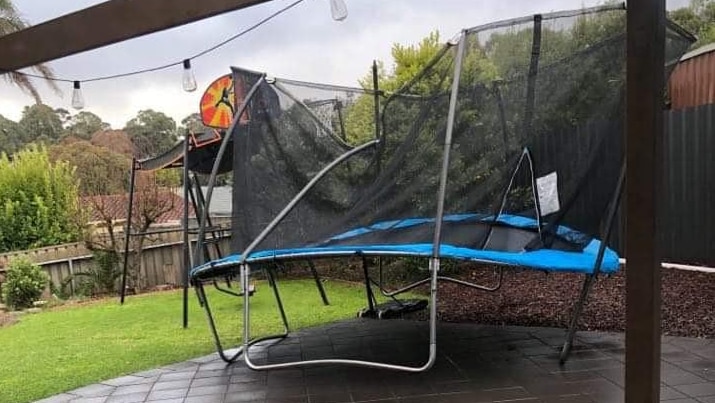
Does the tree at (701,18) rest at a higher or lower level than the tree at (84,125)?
lower

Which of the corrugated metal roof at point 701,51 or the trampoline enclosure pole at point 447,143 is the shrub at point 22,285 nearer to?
the trampoline enclosure pole at point 447,143

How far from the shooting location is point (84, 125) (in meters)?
20.6

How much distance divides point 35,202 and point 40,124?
12509mm

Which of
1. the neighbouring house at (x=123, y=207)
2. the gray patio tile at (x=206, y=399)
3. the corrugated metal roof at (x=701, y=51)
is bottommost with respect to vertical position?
the gray patio tile at (x=206, y=399)

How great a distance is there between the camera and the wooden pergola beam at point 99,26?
2.05 meters

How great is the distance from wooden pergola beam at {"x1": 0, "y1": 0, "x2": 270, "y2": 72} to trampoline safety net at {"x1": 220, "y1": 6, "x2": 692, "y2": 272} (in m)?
1.26

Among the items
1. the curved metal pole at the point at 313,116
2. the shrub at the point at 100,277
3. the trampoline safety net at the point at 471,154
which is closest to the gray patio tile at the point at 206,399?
the trampoline safety net at the point at 471,154

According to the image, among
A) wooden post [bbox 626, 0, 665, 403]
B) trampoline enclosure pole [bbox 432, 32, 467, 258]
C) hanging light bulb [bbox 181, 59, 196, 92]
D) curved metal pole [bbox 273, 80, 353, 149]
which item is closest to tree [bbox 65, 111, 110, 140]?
hanging light bulb [bbox 181, 59, 196, 92]

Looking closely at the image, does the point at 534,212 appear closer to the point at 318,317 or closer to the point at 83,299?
the point at 318,317

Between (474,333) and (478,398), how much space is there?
127 centimetres

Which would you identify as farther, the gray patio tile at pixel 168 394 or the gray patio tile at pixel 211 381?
the gray patio tile at pixel 211 381

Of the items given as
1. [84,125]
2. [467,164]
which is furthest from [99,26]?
[84,125]

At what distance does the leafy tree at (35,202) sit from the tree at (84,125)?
8.49m

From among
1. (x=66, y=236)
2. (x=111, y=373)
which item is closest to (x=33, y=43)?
(x=111, y=373)
